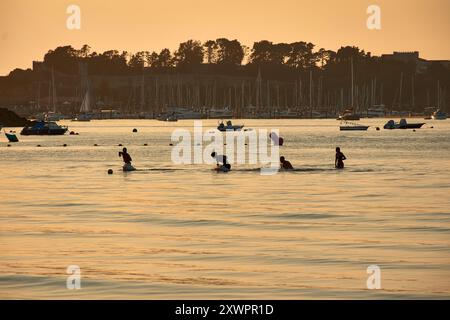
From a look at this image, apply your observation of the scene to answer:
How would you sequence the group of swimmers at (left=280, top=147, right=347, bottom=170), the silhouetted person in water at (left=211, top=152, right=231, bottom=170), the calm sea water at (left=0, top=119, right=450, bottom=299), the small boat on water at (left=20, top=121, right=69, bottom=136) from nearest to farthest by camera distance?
the calm sea water at (left=0, top=119, right=450, bottom=299) < the group of swimmers at (left=280, top=147, right=347, bottom=170) < the silhouetted person in water at (left=211, top=152, right=231, bottom=170) < the small boat on water at (left=20, top=121, right=69, bottom=136)

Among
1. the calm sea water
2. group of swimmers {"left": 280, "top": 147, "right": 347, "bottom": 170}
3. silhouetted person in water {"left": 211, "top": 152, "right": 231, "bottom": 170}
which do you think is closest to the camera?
the calm sea water

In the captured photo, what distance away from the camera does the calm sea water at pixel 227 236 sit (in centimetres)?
2878

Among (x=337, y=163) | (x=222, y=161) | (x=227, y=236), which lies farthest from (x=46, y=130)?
(x=227, y=236)

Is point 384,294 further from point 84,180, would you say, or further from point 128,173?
point 128,173

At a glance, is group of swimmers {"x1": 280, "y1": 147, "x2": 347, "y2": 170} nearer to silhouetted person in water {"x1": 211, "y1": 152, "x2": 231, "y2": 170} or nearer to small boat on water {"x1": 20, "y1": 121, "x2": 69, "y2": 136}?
silhouetted person in water {"x1": 211, "y1": 152, "x2": 231, "y2": 170}

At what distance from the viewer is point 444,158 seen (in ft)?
344

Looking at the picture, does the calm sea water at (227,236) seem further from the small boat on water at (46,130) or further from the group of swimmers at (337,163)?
the small boat on water at (46,130)

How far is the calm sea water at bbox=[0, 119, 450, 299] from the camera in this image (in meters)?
28.8

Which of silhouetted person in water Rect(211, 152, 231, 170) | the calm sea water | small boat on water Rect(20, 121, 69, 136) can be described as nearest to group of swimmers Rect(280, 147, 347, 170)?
the calm sea water

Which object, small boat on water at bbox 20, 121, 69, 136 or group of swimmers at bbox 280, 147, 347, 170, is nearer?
group of swimmers at bbox 280, 147, 347, 170

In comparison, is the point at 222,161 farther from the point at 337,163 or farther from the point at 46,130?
the point at 46,130

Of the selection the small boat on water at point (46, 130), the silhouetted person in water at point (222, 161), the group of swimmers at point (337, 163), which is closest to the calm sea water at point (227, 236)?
the group of swimmers at point (337, 163)

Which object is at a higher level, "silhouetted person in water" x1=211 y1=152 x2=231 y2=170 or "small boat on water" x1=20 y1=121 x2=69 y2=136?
"silhouetted person in water" x1=211 y1=152 x2=231 y2=170
